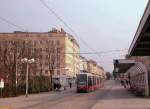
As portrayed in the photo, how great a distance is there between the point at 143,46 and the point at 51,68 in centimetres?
5487

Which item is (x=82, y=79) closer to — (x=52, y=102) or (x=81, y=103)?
(x=52, y=102)

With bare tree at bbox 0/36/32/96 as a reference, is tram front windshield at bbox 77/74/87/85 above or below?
below

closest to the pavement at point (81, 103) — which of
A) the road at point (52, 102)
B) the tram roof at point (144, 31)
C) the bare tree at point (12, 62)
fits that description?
the road at point (52, 102)

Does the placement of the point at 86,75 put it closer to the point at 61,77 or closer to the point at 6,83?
the point at 6,83

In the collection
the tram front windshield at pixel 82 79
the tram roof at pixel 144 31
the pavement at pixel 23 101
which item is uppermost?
the tram roof at pixel 144 31

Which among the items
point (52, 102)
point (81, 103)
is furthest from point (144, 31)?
point (52, 102)

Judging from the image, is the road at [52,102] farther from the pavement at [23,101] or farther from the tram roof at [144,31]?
the tram roof at [144,31]

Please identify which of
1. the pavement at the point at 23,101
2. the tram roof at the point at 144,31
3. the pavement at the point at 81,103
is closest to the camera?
the tram roof at the point at 144,31

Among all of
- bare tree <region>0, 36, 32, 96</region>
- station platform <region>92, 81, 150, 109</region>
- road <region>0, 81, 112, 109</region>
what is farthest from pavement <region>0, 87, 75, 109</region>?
bare tree <region>0, 36, 32, 96</region>

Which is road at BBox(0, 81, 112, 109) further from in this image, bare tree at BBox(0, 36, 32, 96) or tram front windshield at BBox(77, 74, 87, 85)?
tram front windshield at BBox(77, 74, 87, 85)

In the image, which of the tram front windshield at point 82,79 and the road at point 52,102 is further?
the tram front windshield at point 82,79

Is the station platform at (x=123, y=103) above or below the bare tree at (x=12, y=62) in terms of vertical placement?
below

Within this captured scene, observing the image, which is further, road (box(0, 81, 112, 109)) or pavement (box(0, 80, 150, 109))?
road (box(0, 81, 112, 109))

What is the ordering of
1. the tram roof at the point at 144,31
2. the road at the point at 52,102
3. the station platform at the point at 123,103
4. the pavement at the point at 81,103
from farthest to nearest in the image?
the road at the point at 52,102, the pavement at the point at 81,103, the station platform at the point at 123,103, the tram roof at the point at 144,31
